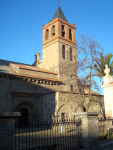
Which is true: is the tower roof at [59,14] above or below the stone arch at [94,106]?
above

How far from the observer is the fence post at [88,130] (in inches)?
259

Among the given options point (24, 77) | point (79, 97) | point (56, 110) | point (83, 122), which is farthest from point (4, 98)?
point (83, 122)

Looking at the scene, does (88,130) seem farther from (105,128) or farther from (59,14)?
(59,14)

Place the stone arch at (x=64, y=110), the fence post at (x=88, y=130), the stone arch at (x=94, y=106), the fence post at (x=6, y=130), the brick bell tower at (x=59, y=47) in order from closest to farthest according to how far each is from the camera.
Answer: the fence post at (x=6, y=130)
the fence post at (x=88, y=130)
the stone arch at (x=64, y=110)
the stone arch at (x=94, y=106)
the brick bell tower at (x=59, y=47)

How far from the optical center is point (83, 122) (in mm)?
6781

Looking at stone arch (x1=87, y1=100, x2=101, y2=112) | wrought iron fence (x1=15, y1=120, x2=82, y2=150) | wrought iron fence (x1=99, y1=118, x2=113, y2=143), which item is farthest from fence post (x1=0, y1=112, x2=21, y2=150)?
stone arch (x1=87, y1=100, x2=101, y2=112)

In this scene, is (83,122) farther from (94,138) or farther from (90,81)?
(90,81)

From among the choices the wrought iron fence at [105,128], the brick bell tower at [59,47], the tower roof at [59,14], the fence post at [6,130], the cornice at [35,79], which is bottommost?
the wrought iron fence at [105,128]

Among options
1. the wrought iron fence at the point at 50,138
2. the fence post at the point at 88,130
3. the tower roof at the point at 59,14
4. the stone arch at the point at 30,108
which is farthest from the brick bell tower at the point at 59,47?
the fence post at the point at 88,130

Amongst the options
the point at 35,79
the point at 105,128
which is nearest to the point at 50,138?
the point at 105,128

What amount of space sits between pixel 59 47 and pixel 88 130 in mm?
18564

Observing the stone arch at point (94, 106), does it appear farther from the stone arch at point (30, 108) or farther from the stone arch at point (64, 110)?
the stone arch at point (30, 108)

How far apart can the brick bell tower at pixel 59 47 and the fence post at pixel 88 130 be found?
15261 mm

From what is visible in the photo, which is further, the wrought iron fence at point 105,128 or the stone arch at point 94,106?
the stone arch at point 94,106
